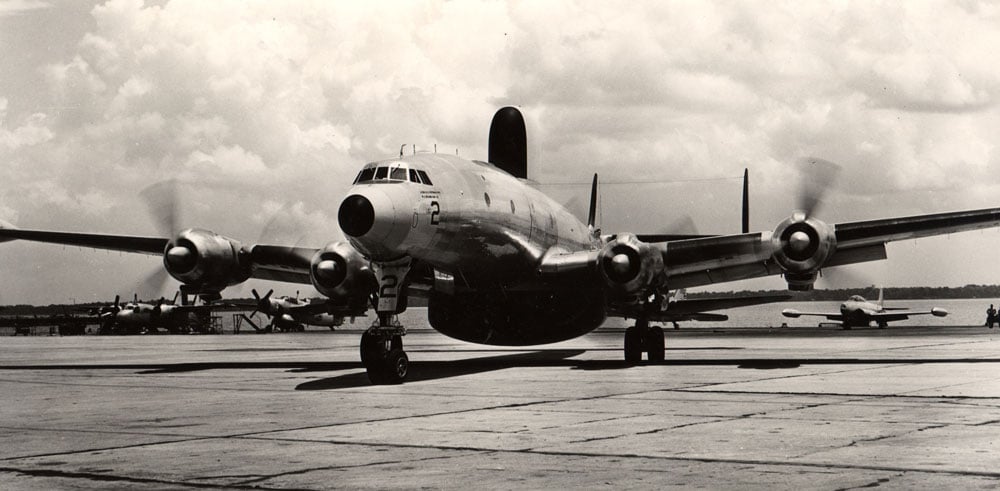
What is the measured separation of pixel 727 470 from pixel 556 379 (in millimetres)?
11623

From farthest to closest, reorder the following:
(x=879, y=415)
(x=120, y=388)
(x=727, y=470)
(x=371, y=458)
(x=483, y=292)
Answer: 1. (x=483, y=292)
2. (x=120, y=388)
3. (x=879, y=415)
4. (x=371, y=458)
5. (x=727, y=470)

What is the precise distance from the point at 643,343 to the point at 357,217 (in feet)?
34.9

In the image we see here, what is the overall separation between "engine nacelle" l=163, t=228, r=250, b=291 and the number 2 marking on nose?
7468 millimetres

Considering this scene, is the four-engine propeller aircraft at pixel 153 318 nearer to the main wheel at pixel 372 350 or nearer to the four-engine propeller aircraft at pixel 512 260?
the four-engine propeller aircraft at pixel 512 260

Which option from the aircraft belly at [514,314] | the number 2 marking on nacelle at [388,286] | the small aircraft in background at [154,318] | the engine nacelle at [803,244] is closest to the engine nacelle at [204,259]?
the aircraft belly at [514,314]

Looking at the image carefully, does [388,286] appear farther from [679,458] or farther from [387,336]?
[679,458]

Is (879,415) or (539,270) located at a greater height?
(539,270)

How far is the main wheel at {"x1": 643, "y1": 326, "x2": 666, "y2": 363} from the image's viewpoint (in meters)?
25.9

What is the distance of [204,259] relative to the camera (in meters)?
24.4

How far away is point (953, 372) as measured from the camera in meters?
19.8

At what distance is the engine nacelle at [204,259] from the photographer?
2425cm

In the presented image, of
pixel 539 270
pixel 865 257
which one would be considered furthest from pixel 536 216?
pixel 865 257

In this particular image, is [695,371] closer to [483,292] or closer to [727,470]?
[483,292]

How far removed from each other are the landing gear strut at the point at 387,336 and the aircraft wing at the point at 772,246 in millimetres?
7877
